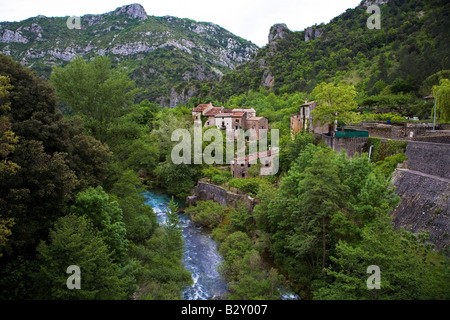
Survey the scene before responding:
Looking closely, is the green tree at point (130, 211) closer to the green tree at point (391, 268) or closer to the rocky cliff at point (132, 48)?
the green tree at point (391, 268)

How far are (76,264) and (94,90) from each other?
14028mm

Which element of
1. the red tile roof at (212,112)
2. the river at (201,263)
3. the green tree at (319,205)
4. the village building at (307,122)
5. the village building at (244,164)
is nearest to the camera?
the green tree at (319,205)

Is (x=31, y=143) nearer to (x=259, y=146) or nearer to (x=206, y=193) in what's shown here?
(x=206, y=193)

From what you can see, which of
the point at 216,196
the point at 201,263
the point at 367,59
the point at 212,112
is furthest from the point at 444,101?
the point at 367,59

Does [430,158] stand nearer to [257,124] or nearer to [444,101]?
[444,101]

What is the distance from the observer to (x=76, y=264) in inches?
440

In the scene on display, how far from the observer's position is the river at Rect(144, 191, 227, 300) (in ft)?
58.2

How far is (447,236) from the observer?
13805 millimetres

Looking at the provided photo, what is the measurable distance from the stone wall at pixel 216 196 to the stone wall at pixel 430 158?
12882 mm

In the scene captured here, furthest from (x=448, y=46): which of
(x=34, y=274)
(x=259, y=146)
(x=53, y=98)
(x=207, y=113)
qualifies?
(x=34, y=274)

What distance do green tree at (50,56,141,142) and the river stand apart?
11416 millimetres

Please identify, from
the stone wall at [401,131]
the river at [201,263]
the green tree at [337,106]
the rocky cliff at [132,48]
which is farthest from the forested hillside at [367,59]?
the river at [201,263]

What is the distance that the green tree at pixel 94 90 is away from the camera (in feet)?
67.2
